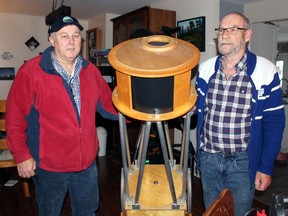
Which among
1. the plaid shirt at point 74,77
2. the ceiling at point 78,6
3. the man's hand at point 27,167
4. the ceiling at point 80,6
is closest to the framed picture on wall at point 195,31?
the ceiling at point 80,6

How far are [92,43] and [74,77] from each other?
13.4 feet

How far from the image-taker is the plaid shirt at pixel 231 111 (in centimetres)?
151

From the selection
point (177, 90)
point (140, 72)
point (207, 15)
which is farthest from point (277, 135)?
point (207, 15)

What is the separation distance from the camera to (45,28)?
5.42 meters

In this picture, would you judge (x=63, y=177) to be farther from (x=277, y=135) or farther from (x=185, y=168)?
(x=277, y=135)

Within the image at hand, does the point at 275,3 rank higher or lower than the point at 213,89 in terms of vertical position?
higher

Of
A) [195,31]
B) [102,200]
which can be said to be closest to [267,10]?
[195,31]

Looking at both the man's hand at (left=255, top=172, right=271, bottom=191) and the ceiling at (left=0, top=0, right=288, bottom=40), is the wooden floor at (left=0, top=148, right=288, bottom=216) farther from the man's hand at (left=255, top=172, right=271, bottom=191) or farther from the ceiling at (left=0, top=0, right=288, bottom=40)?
the ceiling at (left=0, top=0, right=288, bottom=40)

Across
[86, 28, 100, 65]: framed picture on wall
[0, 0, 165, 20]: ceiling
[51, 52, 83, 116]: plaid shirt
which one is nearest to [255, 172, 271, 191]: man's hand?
[51, 52, 83, 116]: plaid shirt

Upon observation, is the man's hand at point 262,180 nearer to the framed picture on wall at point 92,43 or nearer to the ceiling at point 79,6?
the ceiling at point 79,6

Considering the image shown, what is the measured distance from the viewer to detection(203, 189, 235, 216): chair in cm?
90

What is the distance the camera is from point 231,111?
1522 millimetres

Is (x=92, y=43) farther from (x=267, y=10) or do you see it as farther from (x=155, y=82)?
(x=155, y=82)

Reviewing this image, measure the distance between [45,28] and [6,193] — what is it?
11.7 feet
